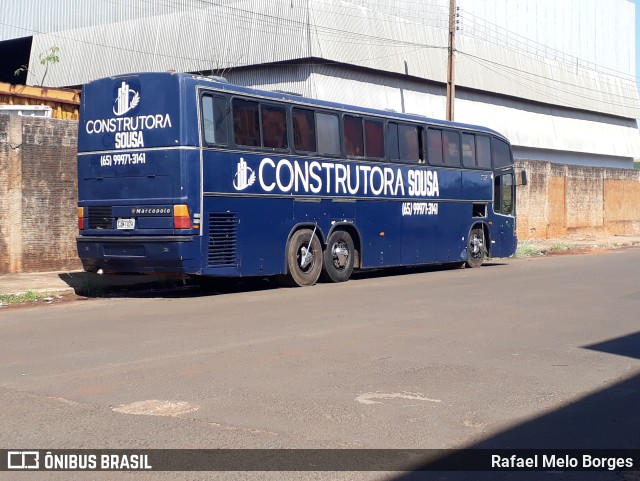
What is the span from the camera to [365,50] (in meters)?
34.9

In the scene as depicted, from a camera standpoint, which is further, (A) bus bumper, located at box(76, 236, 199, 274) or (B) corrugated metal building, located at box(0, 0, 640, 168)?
(B) corrugated metal building, located at box(0, 0, 640, 168)

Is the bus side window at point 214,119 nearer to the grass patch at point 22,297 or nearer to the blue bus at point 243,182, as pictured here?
the blue bus at point 243,182

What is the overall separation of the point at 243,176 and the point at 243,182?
106 mm

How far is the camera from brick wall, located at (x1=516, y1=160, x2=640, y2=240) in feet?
119

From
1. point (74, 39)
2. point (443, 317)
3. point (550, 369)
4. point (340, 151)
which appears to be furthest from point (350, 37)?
point (550, 369)

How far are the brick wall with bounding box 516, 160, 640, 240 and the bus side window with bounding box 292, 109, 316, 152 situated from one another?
17.0m

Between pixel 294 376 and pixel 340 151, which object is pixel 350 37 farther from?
pixel 294 376

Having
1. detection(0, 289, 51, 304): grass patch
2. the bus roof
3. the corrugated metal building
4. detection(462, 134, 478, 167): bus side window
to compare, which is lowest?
detection(0, 289, 51, 304): grass patch

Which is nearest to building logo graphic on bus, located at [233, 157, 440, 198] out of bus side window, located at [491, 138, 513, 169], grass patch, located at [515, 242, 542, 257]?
bus side window, located at [491, 138, 513, 169]

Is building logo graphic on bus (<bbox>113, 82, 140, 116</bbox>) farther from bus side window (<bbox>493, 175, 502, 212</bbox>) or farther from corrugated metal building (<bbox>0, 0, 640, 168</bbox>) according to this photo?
corrugated metal building (<bbox>0, 0, 640, 168</bbox>)

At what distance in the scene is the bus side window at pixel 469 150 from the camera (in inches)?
882

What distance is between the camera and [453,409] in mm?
7203

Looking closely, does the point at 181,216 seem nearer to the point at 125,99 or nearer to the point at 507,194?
the point at 125,99

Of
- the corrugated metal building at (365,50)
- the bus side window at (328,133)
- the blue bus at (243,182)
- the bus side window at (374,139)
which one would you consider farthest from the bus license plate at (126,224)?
the corrugated metal building at (365,50)
